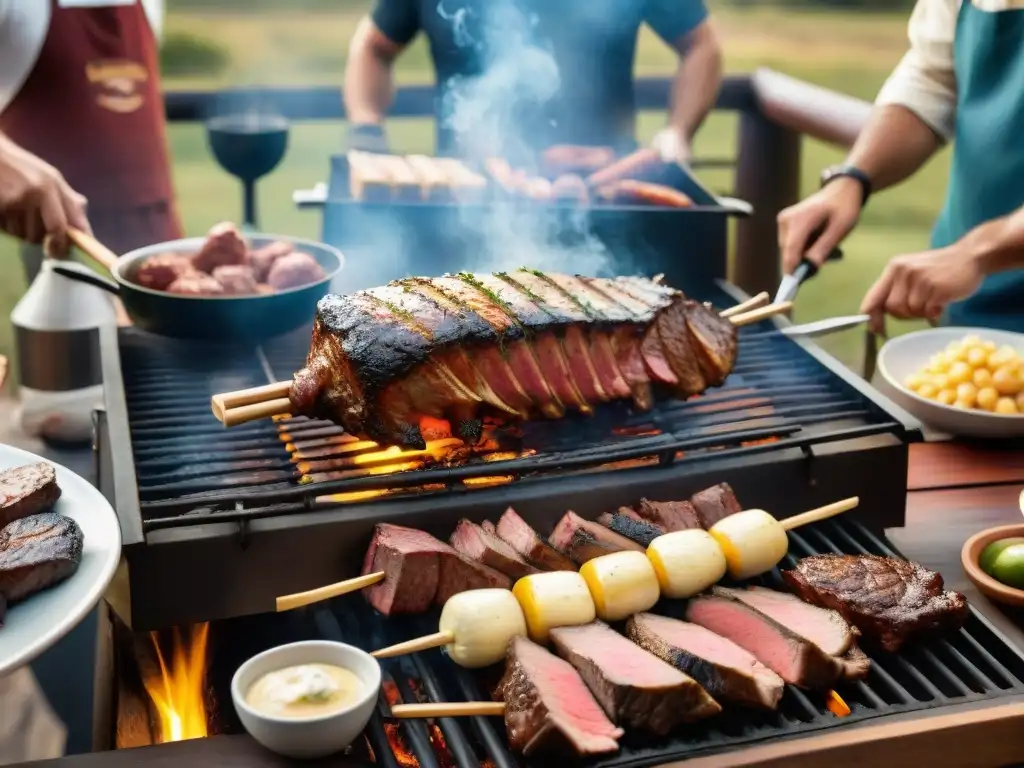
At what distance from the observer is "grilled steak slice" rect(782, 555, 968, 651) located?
226 centimetres

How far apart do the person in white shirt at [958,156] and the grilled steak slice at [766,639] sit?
5.03 ft

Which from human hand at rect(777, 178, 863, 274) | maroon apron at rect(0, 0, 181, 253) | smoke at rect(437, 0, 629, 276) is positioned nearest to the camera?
human hand at rect(777, 178, 863, 274)

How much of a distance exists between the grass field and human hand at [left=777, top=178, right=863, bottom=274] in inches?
247

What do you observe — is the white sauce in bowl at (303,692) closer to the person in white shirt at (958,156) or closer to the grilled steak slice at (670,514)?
the grilled steak slice at (670,514)

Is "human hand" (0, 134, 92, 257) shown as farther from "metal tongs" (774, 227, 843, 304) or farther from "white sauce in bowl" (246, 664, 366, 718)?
"metal tongs" (774, 227, 843, 304)

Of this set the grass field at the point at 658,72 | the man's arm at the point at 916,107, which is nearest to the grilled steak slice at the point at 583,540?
the man's arm at the point at 916,107

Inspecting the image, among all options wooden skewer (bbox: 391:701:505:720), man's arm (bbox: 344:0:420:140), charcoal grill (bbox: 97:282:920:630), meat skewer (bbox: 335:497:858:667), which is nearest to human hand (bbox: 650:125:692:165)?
man's arm (bbox: 344:0:420:140)

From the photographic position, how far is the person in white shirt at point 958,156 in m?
3.49

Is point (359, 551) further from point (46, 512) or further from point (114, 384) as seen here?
point (114, 384)

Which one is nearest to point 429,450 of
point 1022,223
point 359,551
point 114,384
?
point 359,551

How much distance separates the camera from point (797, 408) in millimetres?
2988

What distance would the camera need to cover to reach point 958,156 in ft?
14.9

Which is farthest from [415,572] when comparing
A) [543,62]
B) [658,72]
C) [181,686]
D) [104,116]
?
[658,72]

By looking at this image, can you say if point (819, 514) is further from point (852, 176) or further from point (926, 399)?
point (852, 176)
